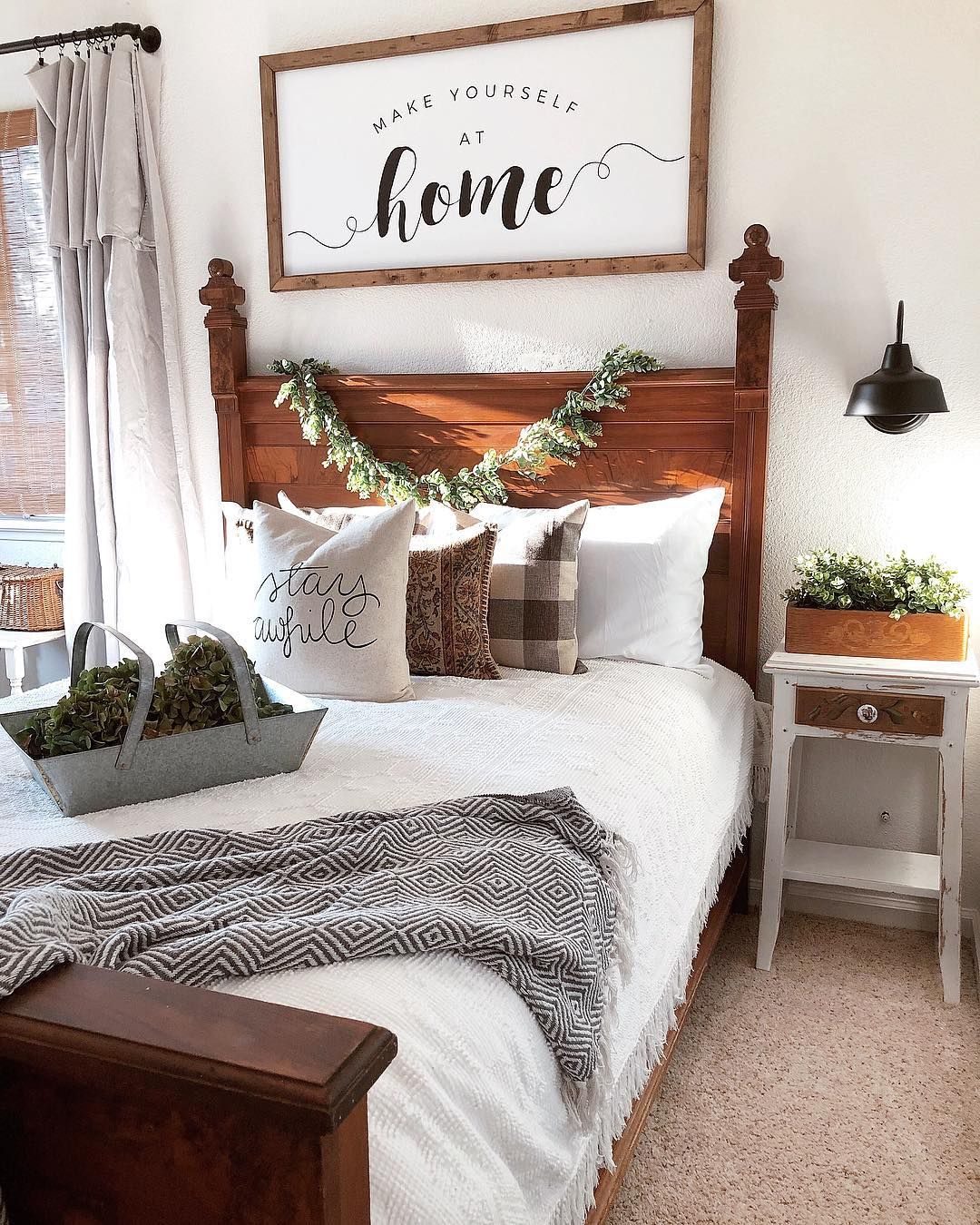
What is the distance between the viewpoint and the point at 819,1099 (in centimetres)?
202

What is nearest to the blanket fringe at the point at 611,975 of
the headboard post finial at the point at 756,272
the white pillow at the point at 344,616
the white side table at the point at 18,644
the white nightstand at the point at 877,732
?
the white pillow at the point at 344,616

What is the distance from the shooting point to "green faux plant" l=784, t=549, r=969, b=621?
7.73ft

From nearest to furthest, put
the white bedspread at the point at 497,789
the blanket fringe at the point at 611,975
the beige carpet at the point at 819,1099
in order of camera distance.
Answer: the white bedspread at the point at 497,789, the blanket fringe at the point at 611,975, the beige carpet at the point at 819,1099

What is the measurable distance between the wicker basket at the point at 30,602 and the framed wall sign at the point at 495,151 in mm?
1224

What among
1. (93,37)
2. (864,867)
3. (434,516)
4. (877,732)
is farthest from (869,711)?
(93,37)

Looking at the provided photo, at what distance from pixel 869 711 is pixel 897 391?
699 millimetres

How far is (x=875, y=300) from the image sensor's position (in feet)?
8.26

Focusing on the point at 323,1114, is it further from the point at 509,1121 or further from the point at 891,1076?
the point at 891,1076

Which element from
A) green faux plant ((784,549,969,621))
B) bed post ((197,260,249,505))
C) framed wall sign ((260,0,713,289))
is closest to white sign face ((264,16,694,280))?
framed wall sign ((260,0,713,289))

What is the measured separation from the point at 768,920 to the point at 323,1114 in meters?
1.90

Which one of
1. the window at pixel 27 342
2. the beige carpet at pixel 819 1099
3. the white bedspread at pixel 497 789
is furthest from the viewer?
the window at pixel 27 342

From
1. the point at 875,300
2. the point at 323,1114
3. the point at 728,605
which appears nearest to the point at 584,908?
the point at 323,1114

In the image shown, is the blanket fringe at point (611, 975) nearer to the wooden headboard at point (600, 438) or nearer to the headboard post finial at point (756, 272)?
the wooden headboard at point (600, 438)

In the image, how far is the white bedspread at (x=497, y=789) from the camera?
1.04m
